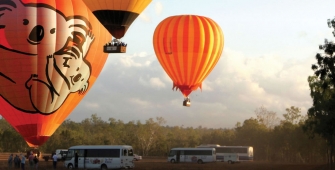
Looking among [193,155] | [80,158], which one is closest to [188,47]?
[80,158]

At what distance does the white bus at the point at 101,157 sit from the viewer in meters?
43.8

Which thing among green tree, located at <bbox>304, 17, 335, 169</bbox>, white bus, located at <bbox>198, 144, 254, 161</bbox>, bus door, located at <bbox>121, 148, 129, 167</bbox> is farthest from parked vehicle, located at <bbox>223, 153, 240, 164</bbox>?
bus door, located at <bbox>121, 148, 129, 167</bbox>

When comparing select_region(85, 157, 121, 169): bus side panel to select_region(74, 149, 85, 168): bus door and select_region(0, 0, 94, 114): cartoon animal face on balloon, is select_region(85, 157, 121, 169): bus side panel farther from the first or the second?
select_region(0, 0, 94, 114): cartoon animal face on balloon

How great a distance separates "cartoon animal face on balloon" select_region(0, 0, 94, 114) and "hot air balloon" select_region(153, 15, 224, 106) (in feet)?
28.0

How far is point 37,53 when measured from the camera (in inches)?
1406

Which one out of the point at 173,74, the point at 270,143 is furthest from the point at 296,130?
the point at 173,74

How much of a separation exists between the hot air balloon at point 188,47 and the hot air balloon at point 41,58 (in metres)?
7.48

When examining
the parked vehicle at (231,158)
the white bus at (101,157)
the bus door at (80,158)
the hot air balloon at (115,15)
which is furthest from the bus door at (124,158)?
the parked vehicle at (231,158)

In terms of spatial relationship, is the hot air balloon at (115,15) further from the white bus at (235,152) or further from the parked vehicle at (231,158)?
the white bus at (235,152)

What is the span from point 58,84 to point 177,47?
10.5m

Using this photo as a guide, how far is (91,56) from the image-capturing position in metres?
37.8

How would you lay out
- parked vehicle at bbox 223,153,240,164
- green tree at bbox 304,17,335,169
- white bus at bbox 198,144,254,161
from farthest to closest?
white bus at bbox 198,144,254,161
parked vehicle at bbox 223,153,240,164
green tree at bbox 304,17,335,169

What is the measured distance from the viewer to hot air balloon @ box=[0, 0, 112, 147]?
116 ft

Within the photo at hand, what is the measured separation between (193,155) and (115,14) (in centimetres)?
3438
